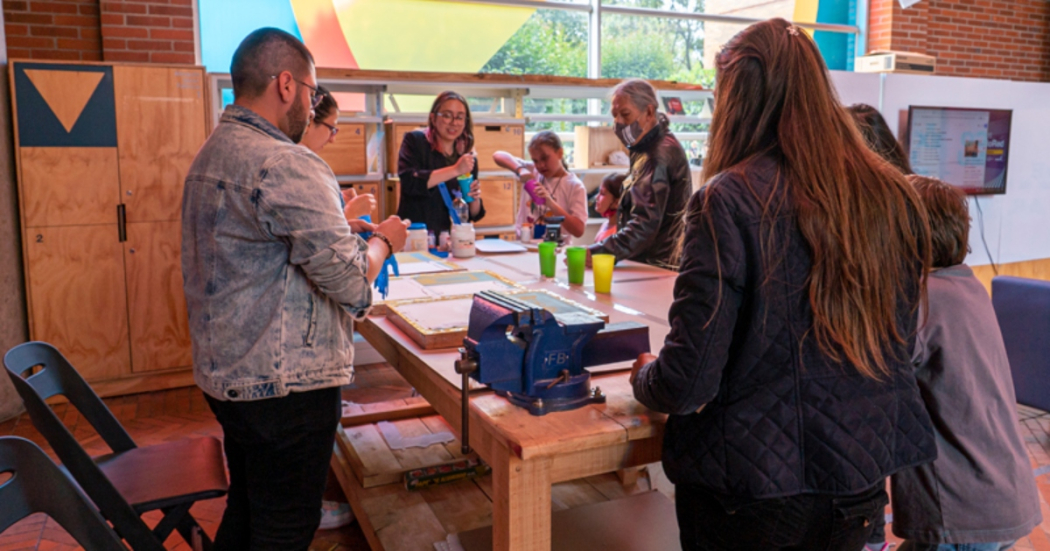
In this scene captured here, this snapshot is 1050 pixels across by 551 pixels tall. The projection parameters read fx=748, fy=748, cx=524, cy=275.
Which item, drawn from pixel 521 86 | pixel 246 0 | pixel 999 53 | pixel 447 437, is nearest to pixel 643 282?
pixel 447 437

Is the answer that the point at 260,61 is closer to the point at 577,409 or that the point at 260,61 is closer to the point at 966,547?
the point at 577,409

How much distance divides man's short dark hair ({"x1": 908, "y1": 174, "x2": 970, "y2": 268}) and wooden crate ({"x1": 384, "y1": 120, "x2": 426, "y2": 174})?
13.6ft

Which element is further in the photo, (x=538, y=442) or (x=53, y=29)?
(x=53, y=29)

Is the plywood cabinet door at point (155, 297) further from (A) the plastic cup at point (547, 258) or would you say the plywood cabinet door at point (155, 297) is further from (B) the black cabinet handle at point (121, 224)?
(A) the plastic cup at point (547, 258)

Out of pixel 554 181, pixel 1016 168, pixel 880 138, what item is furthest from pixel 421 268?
pixel 1016 168

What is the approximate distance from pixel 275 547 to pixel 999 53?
937 cm

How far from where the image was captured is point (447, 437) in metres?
2.99

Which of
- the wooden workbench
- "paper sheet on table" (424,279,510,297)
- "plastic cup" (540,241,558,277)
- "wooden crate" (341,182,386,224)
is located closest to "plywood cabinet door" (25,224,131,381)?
"wooden crate" (341,182,386,224)

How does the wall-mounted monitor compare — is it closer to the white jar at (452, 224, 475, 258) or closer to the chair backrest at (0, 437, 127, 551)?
the white jar at (452, 224, 475, 258)

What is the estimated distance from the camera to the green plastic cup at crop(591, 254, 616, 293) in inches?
107

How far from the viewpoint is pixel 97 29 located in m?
5.02

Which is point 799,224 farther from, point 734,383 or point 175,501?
point 175,501

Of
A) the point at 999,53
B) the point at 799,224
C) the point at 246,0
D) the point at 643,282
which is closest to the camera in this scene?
the point at 799,224

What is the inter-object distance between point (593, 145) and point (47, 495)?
5.81 m
